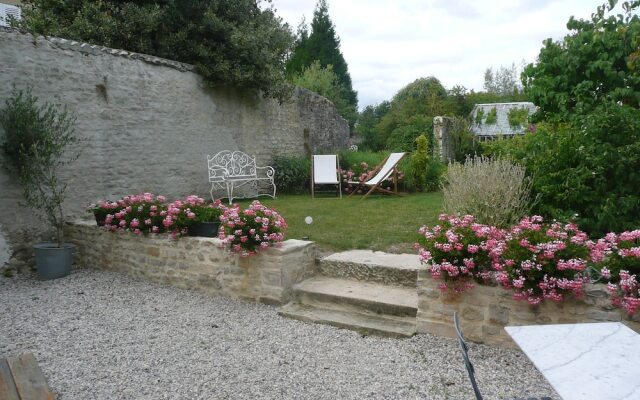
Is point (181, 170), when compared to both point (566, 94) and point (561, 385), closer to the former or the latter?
point (566, 94)

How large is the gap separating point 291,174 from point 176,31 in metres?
3.58

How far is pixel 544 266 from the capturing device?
9.42ft

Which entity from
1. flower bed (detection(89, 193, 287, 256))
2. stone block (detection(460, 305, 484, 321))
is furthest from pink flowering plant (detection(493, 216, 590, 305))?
flower bed (detection(89, 193, 287, 256))

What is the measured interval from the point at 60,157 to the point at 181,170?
7.11ft

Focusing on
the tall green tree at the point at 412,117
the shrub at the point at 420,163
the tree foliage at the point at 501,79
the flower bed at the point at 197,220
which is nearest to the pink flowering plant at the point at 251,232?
the flower bed at the point at 197,220

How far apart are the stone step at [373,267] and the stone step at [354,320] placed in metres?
0.50

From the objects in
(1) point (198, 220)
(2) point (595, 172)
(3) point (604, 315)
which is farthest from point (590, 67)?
(1) point (198, 220)

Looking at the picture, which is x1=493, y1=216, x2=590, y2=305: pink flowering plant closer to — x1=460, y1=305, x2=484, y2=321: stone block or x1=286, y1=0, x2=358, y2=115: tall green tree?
x1=460, y1=305, x2=484, y2=321: stone block

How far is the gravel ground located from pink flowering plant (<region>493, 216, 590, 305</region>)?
46 cm

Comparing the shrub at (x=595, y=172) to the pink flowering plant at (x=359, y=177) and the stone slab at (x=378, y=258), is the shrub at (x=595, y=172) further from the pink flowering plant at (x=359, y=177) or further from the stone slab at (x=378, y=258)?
the pink flowering plant at (x=359, y=177)

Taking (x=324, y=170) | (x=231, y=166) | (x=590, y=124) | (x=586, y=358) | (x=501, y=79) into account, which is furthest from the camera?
(x=501, y=79)

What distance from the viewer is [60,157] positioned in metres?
5.71

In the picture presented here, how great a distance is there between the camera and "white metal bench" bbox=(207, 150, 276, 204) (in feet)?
26.9

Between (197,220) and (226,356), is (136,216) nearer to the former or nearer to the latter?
(197,220)
